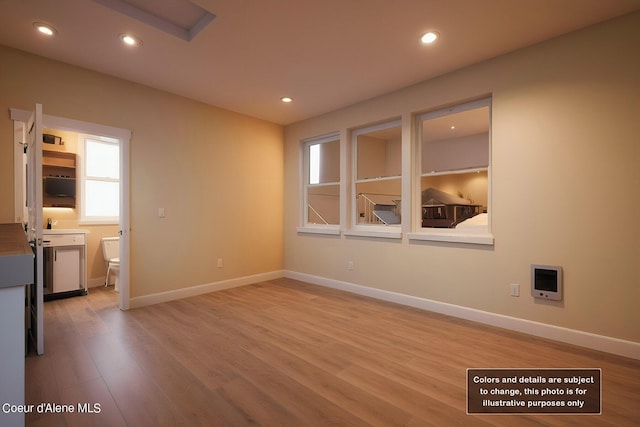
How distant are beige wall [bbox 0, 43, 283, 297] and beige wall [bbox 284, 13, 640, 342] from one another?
2.62m

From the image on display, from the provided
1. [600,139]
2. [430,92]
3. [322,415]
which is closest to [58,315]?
[322,415]

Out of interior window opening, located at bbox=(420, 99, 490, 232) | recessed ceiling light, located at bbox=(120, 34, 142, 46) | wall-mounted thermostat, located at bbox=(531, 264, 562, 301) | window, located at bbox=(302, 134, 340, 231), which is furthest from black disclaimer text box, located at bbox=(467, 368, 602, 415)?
recessed ceiling light, located at bbox=(120, 34, 142, 46)

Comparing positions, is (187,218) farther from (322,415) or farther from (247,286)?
(322,415)

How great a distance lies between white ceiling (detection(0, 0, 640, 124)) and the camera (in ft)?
7.31

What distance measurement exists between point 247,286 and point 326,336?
217 cm

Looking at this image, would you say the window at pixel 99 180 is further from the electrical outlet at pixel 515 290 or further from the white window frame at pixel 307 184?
the electrical outlet at pixel 515 290

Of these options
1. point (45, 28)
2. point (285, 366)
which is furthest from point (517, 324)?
point (45, 28)

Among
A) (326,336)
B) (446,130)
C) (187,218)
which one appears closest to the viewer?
(326,336)

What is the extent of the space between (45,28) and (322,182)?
3.47 m

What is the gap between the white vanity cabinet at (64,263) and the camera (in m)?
3.88

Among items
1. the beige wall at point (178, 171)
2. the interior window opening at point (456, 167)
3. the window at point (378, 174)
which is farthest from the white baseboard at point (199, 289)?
the interior window opening at point (456, 167)

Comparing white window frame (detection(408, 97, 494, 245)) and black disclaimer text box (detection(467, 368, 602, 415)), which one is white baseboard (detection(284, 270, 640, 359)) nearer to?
black disclaimer text box (detection(467, 368, 602, 415))

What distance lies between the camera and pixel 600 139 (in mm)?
2438

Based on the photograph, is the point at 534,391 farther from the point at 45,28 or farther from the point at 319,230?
the point at 45,28
